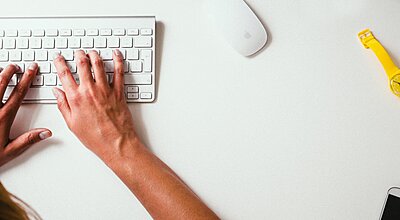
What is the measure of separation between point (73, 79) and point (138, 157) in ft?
0.58

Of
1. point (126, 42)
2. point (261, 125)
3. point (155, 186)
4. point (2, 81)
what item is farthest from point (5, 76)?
point (261, 125)

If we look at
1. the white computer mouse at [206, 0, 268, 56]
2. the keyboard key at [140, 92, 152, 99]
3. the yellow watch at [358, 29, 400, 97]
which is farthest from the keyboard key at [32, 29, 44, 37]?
the yellow watch at [358, 29, 400, 97]

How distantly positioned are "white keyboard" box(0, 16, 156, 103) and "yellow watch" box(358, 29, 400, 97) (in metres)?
0.38

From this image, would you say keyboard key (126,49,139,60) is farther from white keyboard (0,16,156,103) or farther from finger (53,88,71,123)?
finger (53,88,71,123)

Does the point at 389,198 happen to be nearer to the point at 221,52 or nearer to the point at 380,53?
the point at 380,53

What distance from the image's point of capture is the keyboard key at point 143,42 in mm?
897

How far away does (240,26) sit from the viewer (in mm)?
891

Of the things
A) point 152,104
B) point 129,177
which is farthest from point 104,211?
point 152,104

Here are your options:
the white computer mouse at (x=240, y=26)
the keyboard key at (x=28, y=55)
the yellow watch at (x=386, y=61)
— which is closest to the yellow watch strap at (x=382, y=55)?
the yellow watch at (x=386, y=61)

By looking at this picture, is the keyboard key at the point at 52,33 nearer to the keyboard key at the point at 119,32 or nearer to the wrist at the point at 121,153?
the keyboard key at the point at 119,32

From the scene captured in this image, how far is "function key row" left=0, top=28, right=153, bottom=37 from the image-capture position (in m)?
0.90

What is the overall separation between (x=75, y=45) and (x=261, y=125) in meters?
0.36

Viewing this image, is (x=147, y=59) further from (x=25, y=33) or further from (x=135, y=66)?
(x=25, y=33)

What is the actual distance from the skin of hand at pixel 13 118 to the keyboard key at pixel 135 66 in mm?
167
